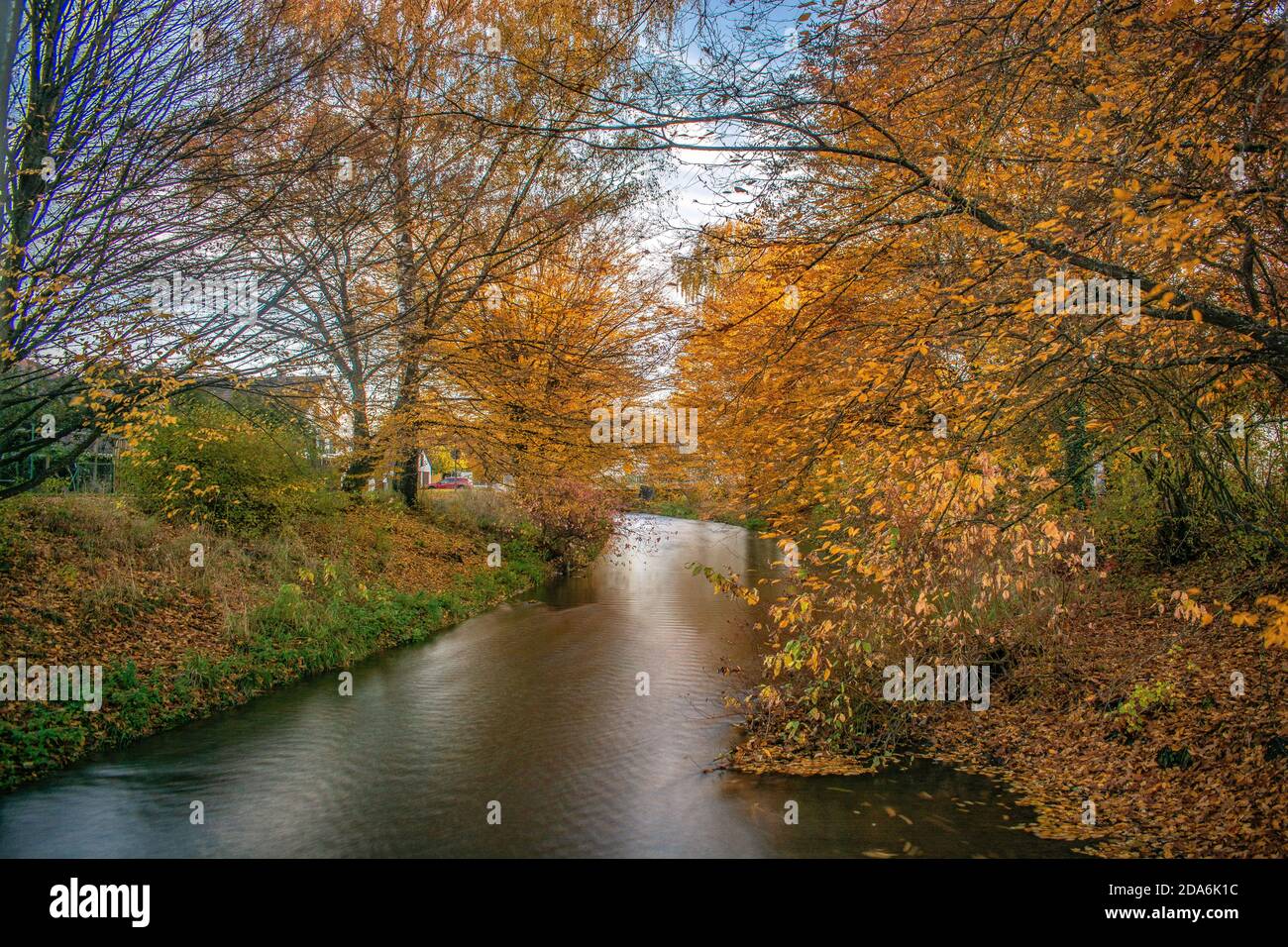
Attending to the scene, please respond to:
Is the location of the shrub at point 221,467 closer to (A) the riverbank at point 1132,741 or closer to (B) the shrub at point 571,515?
(B) the shrub at point 571,515

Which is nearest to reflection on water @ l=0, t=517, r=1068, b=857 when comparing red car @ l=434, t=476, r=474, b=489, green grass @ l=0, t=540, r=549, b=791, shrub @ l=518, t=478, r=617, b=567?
green grass @ l=0, t=540, r=549, b=791

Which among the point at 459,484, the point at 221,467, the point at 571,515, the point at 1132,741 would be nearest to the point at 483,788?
the point at 1132,741

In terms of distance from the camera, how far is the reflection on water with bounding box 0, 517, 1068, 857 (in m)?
5.93

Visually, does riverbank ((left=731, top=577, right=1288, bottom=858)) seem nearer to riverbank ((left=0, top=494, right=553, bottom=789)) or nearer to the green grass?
the green grass

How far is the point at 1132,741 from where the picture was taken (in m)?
6.70

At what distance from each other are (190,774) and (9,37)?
6.38m

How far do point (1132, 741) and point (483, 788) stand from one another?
5995 millimetres

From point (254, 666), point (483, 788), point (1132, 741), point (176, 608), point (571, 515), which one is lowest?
point (483, 788)

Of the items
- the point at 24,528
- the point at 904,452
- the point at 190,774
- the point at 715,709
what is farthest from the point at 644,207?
the point at 24,528

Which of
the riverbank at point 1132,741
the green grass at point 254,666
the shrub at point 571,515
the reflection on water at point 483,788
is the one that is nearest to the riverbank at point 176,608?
the green grass at point 254,666

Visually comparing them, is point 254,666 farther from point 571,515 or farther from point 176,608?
point 571,515

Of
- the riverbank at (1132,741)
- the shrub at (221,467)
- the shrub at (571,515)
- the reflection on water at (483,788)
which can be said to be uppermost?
the shrub at (221,467)

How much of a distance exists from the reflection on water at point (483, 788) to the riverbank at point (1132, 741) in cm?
43

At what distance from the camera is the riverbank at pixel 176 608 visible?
777 cm
